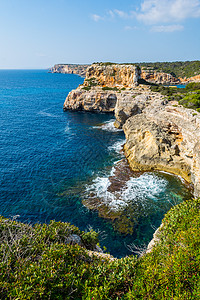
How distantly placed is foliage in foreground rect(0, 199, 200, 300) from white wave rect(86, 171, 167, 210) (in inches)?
565

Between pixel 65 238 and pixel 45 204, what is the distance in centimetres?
1422

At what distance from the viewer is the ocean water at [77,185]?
22109mm

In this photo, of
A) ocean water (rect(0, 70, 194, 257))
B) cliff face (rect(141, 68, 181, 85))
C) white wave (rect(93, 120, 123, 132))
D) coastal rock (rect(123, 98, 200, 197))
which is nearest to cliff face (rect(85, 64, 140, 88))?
white wave (rect(93, 120, 123, 132))

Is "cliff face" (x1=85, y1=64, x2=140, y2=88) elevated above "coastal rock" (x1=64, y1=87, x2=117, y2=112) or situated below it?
above

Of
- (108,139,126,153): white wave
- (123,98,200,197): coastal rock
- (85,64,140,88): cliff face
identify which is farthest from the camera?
(85,64,140,88): cliff face

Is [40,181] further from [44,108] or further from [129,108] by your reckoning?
[44,108]

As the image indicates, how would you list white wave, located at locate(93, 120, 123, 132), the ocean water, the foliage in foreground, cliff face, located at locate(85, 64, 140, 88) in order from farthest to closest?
1. cliff face, located at locate(85, 64, 140, 88)
2. white wave, located at locate(93, 120, 123, 132)
3. the ocean water
4. the foliage in foreground

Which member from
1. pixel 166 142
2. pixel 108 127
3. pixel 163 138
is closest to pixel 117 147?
pixel 163 138

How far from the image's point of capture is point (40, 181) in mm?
29578

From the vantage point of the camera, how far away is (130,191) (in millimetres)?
27047

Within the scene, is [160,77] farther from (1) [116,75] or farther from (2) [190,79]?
(1) [116,75]

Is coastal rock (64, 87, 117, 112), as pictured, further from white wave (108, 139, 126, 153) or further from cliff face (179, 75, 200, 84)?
cliff face (179, 75, 200, 84)

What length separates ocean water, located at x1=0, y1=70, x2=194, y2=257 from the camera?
22.1m

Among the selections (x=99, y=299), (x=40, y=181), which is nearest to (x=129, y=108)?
(x=40, y=181)
